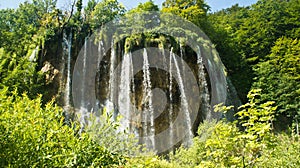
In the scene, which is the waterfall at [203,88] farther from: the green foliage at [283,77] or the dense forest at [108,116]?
the green foliage at [283,77]

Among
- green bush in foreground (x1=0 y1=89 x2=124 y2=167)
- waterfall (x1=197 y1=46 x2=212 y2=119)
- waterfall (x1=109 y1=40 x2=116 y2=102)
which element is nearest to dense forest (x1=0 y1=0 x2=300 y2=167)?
green bush in foreground (x1=0 y1=89 x2=124 y2=167)

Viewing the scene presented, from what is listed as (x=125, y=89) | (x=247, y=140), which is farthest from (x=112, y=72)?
(x=247, y=140)

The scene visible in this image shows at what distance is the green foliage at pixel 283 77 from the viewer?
18.3 m

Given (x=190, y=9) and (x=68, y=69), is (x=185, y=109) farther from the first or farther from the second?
(x=190, y=9)

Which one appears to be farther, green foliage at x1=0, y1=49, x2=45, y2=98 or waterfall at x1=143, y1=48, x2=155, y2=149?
waterfall at x1=143, y1=48, x2=155, y2=149

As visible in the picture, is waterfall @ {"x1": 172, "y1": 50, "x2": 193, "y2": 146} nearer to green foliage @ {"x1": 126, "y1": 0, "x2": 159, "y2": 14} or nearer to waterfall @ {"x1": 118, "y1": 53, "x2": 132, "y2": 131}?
waterfall @ {"x1": 118, "y1": 53, "x2": 132, "y2": 131}

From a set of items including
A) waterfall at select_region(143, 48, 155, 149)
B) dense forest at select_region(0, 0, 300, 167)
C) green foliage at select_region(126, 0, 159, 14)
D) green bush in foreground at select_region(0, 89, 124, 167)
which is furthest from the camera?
green foliage at select_region(126, 0, 159, 14)

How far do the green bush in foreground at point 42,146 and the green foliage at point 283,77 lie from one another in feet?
52.8

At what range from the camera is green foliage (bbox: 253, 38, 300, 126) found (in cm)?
1827

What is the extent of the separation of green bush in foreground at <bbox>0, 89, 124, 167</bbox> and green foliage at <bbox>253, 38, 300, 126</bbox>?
1611cm

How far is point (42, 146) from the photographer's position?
3119 mm

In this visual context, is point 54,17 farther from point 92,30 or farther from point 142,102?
point 142,102

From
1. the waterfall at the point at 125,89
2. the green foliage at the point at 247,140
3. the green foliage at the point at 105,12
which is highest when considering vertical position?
the green foliage at the point at 105,12

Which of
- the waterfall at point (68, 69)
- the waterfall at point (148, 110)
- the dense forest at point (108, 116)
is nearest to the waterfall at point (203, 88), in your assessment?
the dense forest at point (108, 116)
